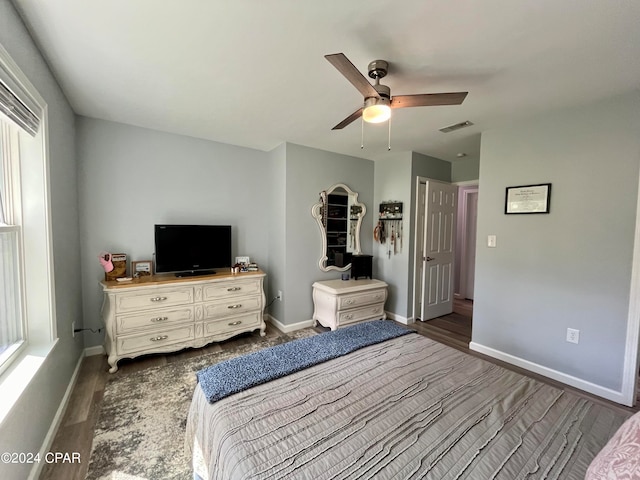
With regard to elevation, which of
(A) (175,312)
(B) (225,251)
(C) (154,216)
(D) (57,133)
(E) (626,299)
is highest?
(D) (57,133)

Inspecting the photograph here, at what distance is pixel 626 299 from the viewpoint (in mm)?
2061

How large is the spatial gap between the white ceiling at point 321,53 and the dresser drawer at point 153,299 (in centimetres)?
173

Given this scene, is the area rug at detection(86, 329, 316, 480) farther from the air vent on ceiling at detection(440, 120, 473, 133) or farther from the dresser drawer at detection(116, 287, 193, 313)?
the air vent on ceiling at detection(440, 120, 473, 133)

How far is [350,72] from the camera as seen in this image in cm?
142

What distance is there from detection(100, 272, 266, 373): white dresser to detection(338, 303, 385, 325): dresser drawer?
1002 mm

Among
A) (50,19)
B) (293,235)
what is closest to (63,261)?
(50,19)

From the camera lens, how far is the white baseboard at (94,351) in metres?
2.69

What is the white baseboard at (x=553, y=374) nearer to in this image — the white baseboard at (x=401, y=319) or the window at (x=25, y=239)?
the white baseboard at (x=401, y=319)

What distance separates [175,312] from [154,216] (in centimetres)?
112

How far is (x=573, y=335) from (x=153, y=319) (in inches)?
151

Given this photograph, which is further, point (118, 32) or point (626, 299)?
point (626, 299)

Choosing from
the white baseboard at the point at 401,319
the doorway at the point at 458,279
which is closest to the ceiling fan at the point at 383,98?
the doorway at the point at 458,279

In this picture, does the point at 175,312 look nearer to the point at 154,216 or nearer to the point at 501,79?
the point at 154,216

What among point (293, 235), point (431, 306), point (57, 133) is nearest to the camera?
point (57, 133)
